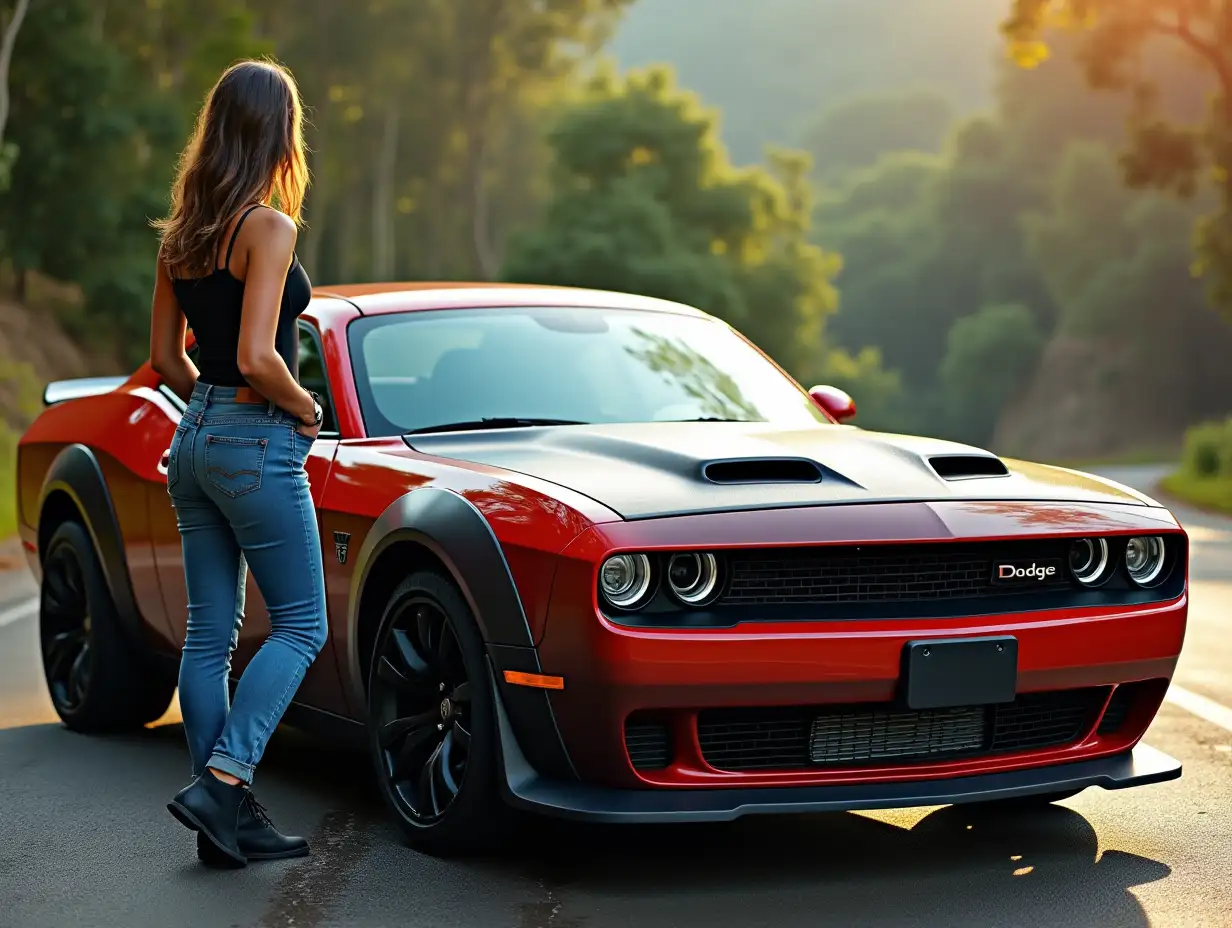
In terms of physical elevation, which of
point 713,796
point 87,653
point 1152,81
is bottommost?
point 87,653

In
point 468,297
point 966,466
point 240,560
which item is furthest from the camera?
point 468,297

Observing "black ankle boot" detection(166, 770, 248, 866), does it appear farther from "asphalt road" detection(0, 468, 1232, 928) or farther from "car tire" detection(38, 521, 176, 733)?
"car tire" detection(38, 521, 176, 733)

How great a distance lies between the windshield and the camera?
19.7ft

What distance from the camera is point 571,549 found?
468 cm

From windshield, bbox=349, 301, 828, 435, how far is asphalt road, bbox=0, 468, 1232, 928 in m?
1.19

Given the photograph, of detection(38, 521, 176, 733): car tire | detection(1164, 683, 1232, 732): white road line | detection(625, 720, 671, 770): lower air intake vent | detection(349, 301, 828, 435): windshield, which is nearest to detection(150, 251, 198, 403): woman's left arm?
detection(349, 301, 828, 435): windshield

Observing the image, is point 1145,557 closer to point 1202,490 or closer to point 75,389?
point 75,389

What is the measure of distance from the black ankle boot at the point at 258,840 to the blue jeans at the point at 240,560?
16cm

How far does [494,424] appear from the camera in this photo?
5930 millimetres

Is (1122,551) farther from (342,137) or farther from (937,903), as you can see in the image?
(342,137)

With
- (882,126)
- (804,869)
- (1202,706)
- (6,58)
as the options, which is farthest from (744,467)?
(882,126)

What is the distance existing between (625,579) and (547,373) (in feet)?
5.17

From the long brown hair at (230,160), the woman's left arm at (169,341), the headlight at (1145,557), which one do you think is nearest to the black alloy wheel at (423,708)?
the woman's left arm at (169,341)

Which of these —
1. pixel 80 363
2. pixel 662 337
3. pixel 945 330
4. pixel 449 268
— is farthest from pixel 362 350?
pixel 945 330
